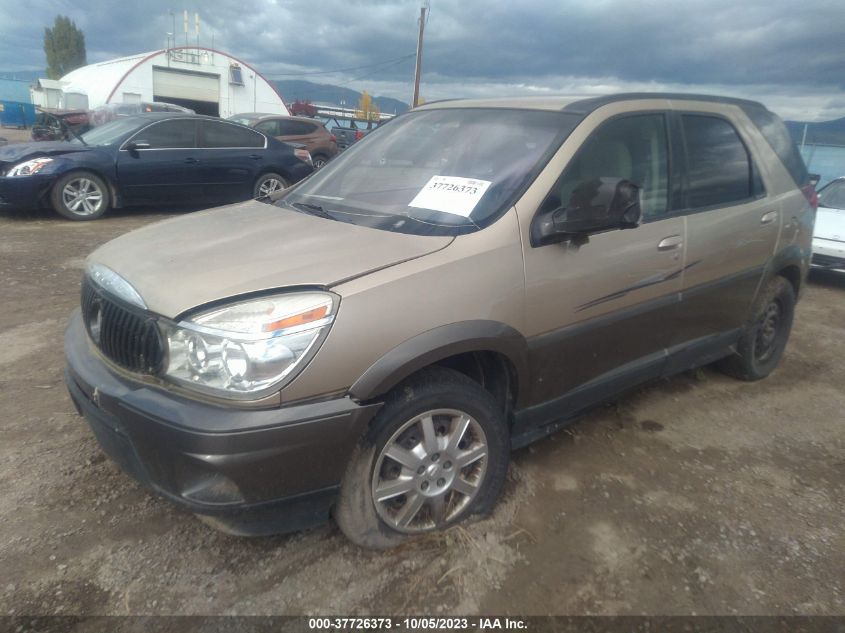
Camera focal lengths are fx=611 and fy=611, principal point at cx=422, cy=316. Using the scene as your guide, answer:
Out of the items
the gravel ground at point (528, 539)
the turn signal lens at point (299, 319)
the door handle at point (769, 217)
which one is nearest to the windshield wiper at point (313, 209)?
the turn signal lens at point (299, 319)

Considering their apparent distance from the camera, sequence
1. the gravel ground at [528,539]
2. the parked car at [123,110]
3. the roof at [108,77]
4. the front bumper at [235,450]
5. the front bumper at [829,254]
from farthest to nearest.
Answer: the roof at [108,77], the parked car at [123,110], the front bumper at [829,254], the gravel ground at [528,539], the front bumper at [235,450]

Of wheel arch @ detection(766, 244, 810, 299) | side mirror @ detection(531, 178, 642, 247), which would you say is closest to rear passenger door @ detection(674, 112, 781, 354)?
wheel arch @ detection(766, 244, 810, 299)

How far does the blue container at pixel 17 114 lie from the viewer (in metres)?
37.2

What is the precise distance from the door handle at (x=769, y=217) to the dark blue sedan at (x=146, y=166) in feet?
24.8

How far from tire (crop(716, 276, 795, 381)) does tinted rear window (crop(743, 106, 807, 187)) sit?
725 mm

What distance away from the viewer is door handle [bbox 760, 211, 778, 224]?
3654 mm

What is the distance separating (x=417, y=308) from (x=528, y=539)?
3.64 feet

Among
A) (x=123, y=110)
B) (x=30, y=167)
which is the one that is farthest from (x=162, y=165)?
(x=123, y=110)

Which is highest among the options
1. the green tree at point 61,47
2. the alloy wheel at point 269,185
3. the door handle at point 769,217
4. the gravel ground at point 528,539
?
the green tree at point 61,47

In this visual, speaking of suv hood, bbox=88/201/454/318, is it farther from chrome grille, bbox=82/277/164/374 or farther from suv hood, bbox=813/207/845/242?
suv hood, bbox=813/207/845/242

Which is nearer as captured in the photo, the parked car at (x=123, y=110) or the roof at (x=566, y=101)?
the roof at (x=566, y=101)

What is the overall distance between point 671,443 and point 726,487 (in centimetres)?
44

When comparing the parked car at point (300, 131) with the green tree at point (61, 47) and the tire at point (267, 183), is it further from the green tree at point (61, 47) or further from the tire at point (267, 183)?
the green tree at point (61, 47)

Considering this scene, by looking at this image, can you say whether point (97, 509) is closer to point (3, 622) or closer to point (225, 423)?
point (3, 622)
